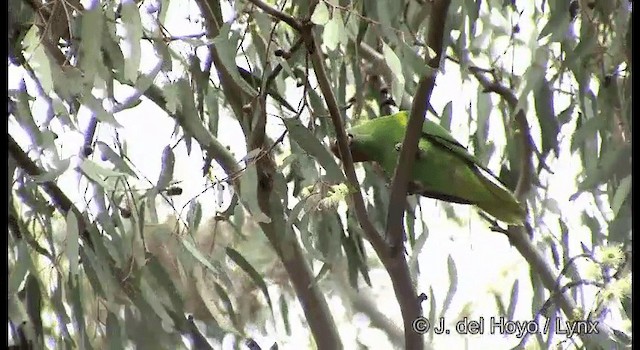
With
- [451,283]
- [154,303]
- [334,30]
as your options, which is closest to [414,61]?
[334,30]

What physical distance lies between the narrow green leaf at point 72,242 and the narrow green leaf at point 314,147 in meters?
0.25

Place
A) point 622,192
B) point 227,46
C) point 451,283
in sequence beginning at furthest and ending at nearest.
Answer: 1. point 451,283
2. point 227,46
3. point 622,192

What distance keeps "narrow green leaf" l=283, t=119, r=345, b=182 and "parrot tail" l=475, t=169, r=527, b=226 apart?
0.73 ft

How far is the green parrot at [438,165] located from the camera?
90 cm

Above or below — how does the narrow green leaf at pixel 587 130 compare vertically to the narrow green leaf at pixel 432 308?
above

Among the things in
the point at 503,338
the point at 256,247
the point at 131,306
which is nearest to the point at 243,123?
the point at 256,247

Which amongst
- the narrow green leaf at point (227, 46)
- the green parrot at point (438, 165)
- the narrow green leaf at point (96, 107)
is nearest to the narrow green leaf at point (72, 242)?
the narrow green leaf at point (96, 107)

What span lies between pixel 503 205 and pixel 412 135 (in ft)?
0.60

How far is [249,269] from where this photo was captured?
3.05 ft

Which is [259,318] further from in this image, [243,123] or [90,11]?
[90,11]

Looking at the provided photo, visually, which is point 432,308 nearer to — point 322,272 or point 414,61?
point 322,272

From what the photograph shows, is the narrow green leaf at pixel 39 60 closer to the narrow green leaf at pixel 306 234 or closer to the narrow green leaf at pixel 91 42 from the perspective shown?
the narrow green leaf at pixel 91 42

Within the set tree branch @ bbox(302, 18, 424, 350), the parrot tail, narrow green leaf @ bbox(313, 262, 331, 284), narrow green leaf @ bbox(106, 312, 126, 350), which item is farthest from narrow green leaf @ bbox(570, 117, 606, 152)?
narrow green leaf @ bbox(106, 312, 126, 350)

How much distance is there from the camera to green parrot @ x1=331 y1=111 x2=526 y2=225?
2.96 feet
